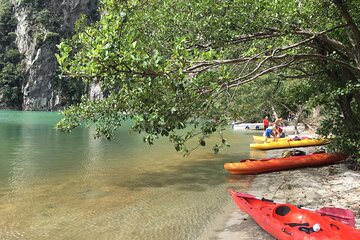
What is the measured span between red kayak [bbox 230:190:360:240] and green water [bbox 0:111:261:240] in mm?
1397

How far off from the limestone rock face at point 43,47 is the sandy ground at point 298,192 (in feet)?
377

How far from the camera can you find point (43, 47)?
118m

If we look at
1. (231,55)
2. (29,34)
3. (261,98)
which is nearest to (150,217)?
(231,55)

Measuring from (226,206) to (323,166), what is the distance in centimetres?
654

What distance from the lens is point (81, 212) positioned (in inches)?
349

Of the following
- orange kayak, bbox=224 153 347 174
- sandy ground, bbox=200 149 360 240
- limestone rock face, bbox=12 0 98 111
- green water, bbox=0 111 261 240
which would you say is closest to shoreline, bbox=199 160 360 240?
sandy ground, bbox=200 149 360 240

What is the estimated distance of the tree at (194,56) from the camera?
5820 millimetres

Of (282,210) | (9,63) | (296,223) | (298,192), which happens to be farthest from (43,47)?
(296,223)

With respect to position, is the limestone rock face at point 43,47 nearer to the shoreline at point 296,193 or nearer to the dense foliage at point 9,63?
the dense foliage at point 9,63

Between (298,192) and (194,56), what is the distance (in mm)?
5708

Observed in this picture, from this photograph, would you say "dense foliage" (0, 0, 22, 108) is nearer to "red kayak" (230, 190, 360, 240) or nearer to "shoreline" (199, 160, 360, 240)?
"shoreline" (199, 160, 360, 240)

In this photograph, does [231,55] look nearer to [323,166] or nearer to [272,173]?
[272,173]

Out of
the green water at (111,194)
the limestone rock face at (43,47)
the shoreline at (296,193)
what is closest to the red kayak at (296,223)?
the shoreline at (296,193)

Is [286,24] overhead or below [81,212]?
overhead
